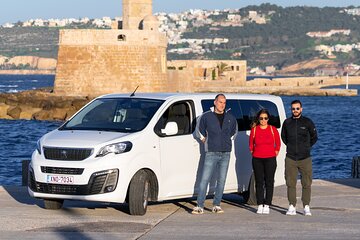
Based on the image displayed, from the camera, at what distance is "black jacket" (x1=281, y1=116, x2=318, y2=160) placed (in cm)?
1209

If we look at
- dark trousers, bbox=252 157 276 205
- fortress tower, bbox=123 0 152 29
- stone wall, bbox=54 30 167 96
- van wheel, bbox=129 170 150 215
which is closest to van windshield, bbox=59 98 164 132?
van wheel, bbox=129 170 150 215

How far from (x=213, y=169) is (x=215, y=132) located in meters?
0.50

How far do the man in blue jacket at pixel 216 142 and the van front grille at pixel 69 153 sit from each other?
1.48 metres

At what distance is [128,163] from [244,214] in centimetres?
163

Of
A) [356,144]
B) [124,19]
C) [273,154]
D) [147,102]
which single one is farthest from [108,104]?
[124,19]

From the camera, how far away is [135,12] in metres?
62.8

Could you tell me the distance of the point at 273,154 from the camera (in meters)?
12.2

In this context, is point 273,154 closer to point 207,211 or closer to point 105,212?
point 207,211

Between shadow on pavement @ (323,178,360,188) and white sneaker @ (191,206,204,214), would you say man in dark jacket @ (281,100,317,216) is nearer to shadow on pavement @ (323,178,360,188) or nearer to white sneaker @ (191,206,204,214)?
white sneaker @ (191,206,204,214)

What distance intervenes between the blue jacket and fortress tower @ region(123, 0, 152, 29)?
5058cm

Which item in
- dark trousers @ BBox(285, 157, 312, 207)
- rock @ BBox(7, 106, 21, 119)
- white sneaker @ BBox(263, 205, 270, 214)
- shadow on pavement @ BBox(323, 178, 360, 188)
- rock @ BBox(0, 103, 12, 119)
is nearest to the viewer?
dark trousers @ BBox(285, 157, 312, 207)

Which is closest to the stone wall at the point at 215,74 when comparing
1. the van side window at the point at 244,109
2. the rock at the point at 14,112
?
the rock at the point at 14,112

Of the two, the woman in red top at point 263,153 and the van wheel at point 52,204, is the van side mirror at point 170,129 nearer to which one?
the woman in red top at point 263,153

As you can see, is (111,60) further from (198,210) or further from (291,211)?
(291,211)
